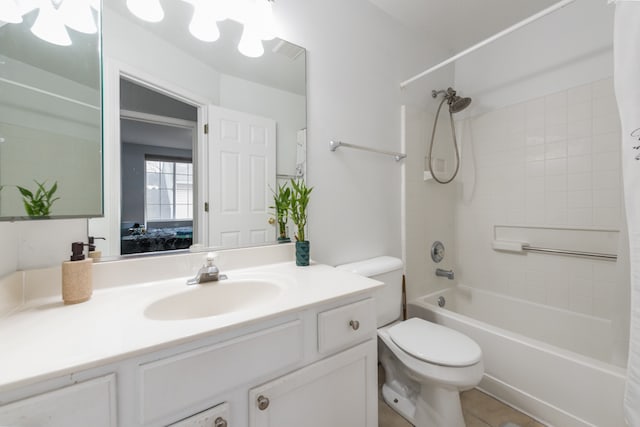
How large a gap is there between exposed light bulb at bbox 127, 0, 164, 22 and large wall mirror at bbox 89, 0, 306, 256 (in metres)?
0.02

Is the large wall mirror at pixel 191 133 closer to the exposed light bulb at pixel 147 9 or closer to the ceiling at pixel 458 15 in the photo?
the exposed light bulb at pixel 147 9

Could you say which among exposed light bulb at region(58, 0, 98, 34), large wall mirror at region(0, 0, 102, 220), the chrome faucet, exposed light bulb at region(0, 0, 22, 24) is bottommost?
the chrome faucet

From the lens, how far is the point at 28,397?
0.44 meters

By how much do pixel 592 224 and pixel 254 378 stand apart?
6.80 feet

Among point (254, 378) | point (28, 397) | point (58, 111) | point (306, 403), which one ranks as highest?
point (58, 111)

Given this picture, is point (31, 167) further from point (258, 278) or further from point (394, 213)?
point (394, 213)

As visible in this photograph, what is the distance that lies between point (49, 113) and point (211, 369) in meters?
0.87

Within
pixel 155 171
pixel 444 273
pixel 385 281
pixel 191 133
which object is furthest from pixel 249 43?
pixel 444 273

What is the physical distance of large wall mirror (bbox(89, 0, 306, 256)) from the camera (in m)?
0.92

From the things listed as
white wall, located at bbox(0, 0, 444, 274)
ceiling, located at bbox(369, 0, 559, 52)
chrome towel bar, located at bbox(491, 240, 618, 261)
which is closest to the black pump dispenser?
white wall, located at bbox(0, 0, 444, 274)

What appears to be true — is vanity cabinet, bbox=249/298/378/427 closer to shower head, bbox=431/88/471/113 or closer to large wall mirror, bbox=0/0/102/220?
large wall mirror, bbox=0/0/102/220

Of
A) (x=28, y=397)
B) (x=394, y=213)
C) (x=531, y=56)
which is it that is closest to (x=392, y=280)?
(x=394, y=213)

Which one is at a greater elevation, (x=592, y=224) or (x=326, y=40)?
(x=326, y=40)

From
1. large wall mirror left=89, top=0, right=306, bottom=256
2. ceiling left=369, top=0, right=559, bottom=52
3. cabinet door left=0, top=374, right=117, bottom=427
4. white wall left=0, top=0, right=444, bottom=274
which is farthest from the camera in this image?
ceiling left=369, top=0, right=559, bottom=52
